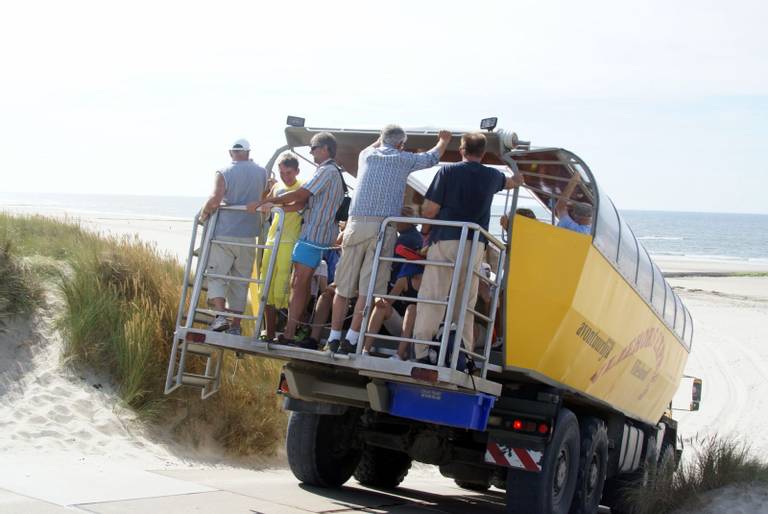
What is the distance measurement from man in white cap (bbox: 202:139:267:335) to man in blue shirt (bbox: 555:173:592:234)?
8.41ft

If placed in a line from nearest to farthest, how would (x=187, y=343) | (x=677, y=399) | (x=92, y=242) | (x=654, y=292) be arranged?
(x=187, y=343) → (x=654, y=292) → (x=92, y=242) → (x=677, y=399)

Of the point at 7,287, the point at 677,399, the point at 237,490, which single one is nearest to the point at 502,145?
the point at 237,490

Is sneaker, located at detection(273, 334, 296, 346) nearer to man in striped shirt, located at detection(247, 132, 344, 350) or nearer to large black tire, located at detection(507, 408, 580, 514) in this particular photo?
man in striped shirt, located at detection(247, 132, 344, 350)

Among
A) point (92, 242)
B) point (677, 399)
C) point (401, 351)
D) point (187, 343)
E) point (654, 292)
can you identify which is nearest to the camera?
point (401, 351)

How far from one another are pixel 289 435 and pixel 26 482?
2596mm

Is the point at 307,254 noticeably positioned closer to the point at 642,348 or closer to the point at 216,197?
the point at 216,197

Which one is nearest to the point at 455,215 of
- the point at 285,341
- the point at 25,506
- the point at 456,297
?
the point at 456,297

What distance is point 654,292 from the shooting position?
10219 mm

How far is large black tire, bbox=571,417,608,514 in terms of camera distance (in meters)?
8.82

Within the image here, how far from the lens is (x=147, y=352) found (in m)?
10.4

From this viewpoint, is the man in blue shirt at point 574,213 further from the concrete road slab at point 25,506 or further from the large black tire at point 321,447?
the concrete road slab at point 25,506

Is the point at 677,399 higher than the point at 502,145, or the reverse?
the point at 502,145

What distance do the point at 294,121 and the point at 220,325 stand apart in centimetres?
226

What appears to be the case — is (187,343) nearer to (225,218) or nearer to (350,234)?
(225,218)
